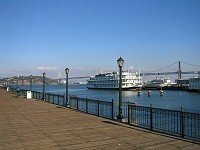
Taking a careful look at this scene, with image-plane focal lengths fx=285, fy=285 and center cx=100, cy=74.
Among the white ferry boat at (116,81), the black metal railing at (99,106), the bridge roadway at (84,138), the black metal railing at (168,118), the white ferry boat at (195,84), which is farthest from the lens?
the white ferry boat at (116,81)

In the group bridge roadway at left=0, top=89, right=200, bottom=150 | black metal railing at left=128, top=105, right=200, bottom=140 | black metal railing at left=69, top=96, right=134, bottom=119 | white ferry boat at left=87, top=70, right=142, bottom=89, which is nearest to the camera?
bridge roadway at left=0, top=89, right=200, bottom=150

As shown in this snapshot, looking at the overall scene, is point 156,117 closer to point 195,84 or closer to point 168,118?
point 168,118

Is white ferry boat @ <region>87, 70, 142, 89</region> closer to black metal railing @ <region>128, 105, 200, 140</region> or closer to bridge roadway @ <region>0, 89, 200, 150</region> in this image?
black metal railing @ <region>128, 105, 200, 140</region>

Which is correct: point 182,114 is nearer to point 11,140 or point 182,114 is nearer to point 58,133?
point 58,133

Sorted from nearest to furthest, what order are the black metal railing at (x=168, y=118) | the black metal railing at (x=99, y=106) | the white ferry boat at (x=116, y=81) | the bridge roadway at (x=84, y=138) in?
1. the bridge roadway at (x=84, y=138)
2. the black metal railing at (x=168, y=118)
3. the black metal railing at (x=99, y=106)
4. the white ferry boat at (x=116, y=81)

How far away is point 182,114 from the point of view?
35.1 feet

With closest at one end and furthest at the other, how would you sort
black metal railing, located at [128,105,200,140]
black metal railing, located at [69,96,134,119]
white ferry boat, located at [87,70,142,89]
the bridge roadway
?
1. the bridge roadway
2. black metal railing, located at [128,105,200,140]
3. black metal railing, located at [69,96,134,119]
4. white ferry boat, located at [87,70,142,89]

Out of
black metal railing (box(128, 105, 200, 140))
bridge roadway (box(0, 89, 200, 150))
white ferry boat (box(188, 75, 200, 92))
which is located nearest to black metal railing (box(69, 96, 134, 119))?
black metal railing (box(128, 105, 200, 140))

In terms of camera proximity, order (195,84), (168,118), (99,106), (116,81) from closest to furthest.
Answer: (168,118) < (99,106) < (195,84) < (116,81)

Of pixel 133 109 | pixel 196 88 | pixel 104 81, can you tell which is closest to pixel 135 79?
pixel 104 81

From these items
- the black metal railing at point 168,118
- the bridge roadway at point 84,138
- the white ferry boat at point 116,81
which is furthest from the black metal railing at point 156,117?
the white ferry boat at point 116,81

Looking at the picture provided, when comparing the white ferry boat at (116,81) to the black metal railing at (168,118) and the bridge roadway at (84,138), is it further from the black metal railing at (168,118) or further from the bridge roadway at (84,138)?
the bridge roadway at (84,138)

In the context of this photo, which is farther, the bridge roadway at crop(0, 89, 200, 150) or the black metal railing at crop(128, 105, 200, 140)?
the black metal railing at crop(128, 105, 200, 140)

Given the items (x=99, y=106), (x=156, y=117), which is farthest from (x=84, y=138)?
(x=99, y=106)
